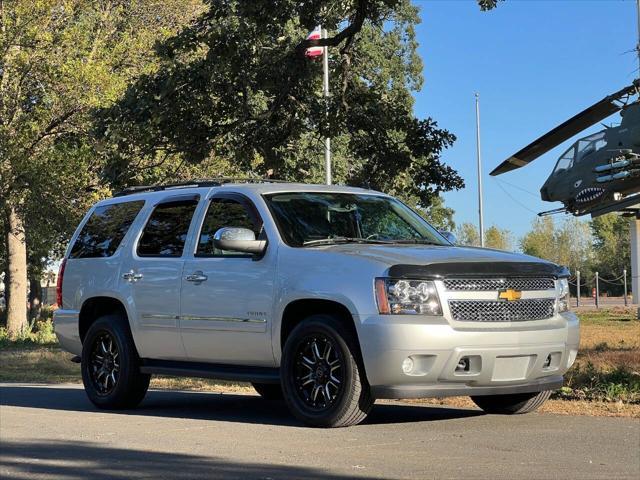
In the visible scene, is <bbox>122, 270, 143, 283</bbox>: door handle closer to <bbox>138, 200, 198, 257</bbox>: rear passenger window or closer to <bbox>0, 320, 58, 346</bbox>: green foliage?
<bbox>138, 200, 198, 257</bbox>: rear passenger window

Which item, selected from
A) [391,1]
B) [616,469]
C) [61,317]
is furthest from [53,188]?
[616,469]

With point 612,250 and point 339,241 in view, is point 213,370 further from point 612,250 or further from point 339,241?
point 612,250

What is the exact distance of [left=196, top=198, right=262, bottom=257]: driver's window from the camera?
9078 mm

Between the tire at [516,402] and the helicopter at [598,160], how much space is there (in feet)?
34.9

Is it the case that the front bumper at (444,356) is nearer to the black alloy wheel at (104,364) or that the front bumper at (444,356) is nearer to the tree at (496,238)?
the black alloy wheel at (104,364)

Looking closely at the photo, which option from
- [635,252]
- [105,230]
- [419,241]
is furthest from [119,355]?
[635,252]

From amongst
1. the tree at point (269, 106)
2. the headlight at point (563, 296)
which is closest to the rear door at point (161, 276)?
the headlight at point (563, 296)

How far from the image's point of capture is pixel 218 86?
56.8ft

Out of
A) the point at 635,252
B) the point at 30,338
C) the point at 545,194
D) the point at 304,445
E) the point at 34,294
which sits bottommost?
the point at 30,338

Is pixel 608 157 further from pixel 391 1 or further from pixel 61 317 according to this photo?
pixel 61 317

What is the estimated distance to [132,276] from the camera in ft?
32.0

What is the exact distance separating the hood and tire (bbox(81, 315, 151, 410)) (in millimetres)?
2453

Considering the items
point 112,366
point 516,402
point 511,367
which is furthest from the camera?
point 112,366

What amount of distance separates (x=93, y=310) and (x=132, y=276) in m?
0.88
